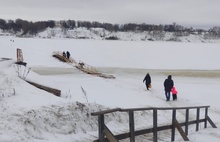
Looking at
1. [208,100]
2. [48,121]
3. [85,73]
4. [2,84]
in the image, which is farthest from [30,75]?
[85,73]

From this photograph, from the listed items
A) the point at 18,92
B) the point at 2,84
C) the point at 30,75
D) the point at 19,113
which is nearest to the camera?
the point at 19,113

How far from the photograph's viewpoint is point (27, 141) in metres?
7.58

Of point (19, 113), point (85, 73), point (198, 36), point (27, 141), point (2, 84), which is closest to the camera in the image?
point (27, 141)

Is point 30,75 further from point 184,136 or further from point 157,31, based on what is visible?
point 157,31

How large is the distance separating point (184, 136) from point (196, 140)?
0.34m

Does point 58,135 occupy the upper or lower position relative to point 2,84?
lower

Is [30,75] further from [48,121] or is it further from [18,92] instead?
[48,121]

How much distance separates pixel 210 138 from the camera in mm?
9586

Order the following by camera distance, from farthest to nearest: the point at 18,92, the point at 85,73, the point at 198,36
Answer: the point at 198,36 → the point at 85,73 → the point at 18,92

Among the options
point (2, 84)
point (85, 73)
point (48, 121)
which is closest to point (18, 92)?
point (2, 84)

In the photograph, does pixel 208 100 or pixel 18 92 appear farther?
pixel 208 100

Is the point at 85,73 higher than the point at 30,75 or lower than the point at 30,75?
lower

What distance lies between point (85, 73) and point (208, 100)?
50.6 feet

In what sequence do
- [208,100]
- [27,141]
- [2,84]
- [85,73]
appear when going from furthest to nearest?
1. [85,73]
2. [208,100]
3. [2,84]
4. [27,141]
